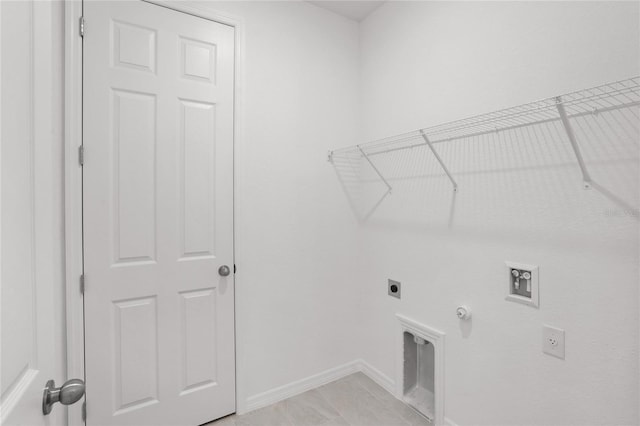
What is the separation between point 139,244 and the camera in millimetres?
1691

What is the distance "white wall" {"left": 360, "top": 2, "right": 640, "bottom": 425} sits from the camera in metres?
1.23

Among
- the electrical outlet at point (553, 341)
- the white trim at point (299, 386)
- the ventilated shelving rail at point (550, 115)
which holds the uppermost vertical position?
the ventilated shelving rail at point (550, 115)

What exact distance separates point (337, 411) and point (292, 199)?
1.36 m

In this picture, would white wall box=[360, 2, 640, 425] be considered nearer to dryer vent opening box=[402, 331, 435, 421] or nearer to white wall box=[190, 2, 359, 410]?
dryer vent opening box=[402, 331, 435, 421]

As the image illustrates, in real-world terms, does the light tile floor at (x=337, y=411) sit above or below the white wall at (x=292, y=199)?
below

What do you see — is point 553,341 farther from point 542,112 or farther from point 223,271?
point 223,271

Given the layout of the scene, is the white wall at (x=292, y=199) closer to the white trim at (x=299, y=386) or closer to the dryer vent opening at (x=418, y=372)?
the white trim at (x=299, y=386)

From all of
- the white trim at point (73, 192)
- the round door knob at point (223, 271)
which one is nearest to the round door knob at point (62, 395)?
the white trim at point (73, 192)

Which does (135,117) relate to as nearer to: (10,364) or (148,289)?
(148,289)

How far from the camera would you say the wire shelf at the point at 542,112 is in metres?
1.18

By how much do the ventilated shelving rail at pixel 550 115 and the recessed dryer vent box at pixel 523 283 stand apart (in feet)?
1.41

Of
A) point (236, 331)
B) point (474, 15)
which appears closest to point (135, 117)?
point (236, 331)

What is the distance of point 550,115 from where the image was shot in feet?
4.59

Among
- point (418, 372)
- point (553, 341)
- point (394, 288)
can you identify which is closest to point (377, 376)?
point (418, 372)
